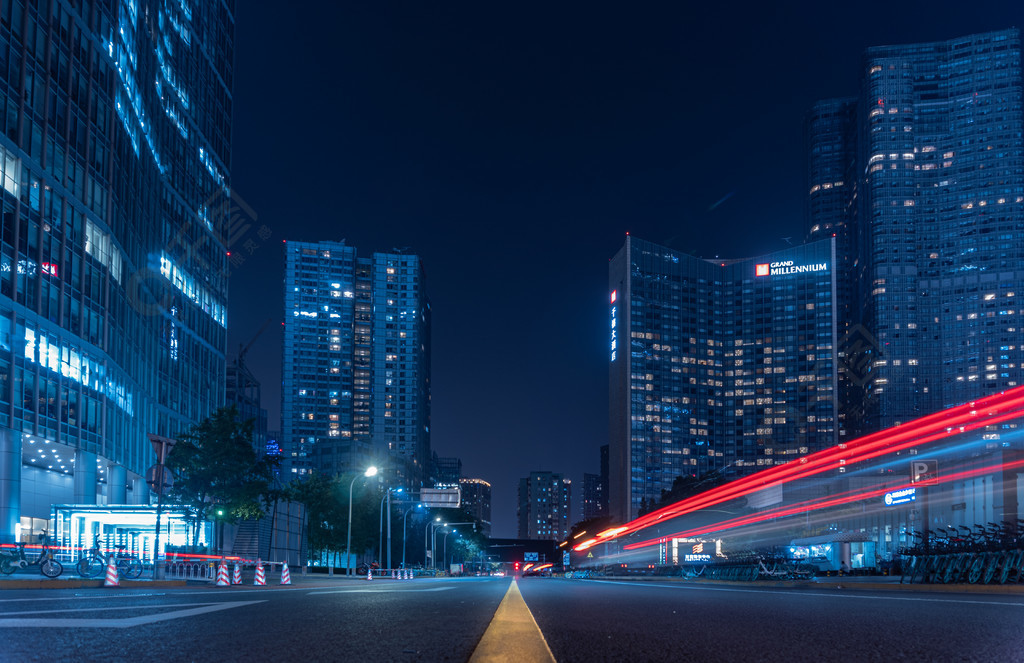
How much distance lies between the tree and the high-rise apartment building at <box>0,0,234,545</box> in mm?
7850

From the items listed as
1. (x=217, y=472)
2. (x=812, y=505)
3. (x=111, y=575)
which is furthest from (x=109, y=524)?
(x=812, y=505)

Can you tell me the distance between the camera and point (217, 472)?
1897 inches

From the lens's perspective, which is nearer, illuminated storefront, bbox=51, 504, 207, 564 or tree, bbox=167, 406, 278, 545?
tree, bbox=167, 406, 278, 545

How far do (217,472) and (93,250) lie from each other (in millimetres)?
17002

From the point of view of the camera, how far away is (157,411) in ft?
239

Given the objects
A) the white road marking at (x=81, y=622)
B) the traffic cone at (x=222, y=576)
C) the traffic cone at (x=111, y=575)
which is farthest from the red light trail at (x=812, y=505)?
the white road marking at (x=81, y=622)

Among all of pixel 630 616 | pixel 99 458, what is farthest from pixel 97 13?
pixel 630 616

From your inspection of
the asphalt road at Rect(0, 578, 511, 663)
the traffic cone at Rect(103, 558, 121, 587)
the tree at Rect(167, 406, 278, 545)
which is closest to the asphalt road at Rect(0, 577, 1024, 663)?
the asphalt road at Rect(0, 578, 511, 663)

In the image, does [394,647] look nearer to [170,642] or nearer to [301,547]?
[170,642]

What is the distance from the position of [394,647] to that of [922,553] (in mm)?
30457

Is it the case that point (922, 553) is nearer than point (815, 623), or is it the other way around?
point (815, 623)

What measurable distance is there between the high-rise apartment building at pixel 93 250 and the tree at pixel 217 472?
7.85 m

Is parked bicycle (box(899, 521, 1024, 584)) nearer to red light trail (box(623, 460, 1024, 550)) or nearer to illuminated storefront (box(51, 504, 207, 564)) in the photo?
red light trail (box(623, 460, 1024, 550))

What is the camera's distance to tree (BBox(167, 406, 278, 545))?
48.2m
